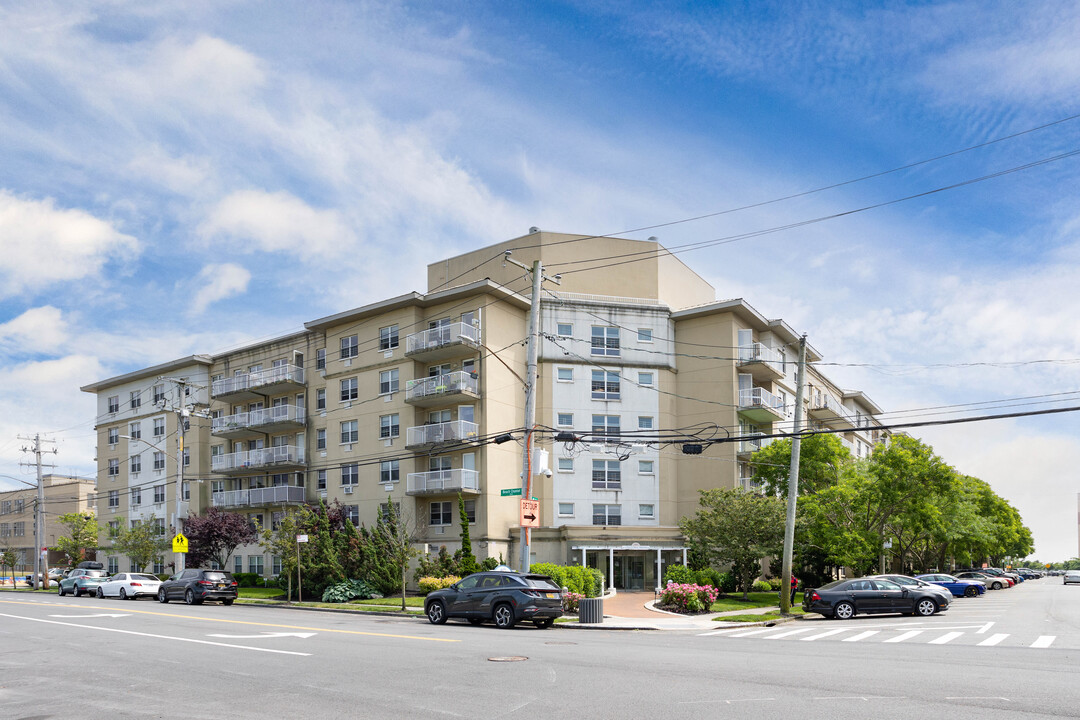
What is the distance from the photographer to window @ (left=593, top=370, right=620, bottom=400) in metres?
49.0

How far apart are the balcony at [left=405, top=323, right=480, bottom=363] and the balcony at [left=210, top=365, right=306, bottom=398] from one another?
922 cm

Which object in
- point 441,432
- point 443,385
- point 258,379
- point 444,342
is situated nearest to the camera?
point 441,432

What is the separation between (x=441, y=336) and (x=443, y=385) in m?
2.60

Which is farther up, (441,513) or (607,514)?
(441,513)

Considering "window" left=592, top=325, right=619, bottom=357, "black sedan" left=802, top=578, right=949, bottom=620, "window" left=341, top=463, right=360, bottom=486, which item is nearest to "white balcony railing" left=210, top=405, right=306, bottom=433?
"window" left=341, top=463, right=360, bottom=486

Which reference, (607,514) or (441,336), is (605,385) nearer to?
(607,514)

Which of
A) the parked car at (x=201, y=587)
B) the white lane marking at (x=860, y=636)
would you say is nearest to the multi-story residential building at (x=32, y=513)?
the parked car at (x=201, y=587)

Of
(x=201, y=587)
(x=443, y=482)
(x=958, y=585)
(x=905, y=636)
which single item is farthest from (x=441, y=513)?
(x=958, y=585)

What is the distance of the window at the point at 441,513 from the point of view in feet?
149

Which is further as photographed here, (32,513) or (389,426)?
(32,513)

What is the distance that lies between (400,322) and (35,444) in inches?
1309

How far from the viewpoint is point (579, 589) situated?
Result: 33219mm

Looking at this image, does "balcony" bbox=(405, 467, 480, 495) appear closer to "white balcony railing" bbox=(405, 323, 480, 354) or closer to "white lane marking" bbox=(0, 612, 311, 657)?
"white balcony railing" bbox=(405, 323, 480, 354)

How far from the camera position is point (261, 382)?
5300 cm
